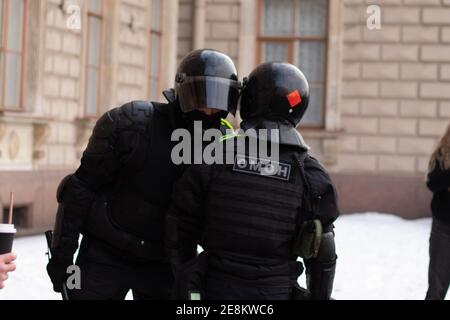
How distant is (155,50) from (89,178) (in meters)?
10.1

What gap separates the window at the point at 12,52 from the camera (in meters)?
10.2

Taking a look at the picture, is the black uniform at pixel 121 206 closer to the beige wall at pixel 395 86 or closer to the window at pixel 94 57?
the window at pixel 94 57

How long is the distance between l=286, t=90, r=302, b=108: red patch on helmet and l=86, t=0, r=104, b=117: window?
28.2 ft

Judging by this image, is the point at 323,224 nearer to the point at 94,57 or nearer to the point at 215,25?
the point at 94,57

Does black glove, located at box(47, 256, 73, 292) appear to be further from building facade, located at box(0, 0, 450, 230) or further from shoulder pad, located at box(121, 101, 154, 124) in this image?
building facade, located at box(0, 0, 450, 230)

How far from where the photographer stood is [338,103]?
47.3 feet

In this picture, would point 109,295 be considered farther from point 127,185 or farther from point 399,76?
point 399,76

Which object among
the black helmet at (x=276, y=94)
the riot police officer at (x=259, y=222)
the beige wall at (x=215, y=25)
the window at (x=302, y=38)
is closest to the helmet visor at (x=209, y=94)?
the black helmet at (x=276, y=94)

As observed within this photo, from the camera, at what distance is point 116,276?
13.1 ft

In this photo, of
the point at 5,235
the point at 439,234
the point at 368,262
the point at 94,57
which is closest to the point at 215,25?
the point at 94,57

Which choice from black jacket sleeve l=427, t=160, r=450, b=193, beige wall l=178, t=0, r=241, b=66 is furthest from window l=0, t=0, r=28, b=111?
black jacket sleeve l=427, t=160, r=450, b=193

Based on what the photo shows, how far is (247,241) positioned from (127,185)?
2.47 ft

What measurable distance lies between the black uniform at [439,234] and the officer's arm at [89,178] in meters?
2.85

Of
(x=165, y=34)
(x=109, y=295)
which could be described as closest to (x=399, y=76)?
(x=165, y=34)
